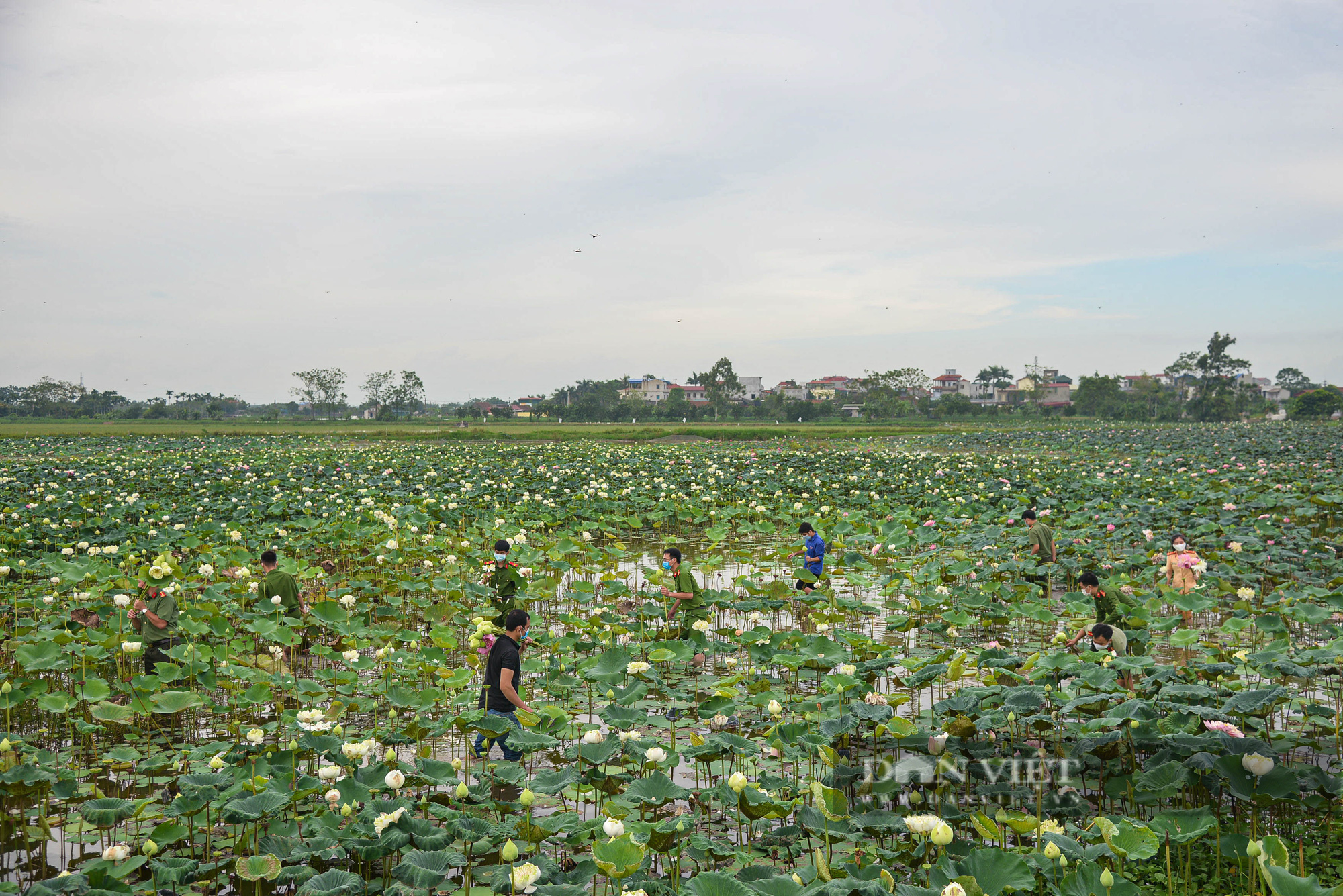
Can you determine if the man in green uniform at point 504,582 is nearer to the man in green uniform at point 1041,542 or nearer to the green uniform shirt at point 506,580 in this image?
the green uniform shirt at point 506,580

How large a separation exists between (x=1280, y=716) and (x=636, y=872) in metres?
5.14

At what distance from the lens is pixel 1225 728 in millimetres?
3729

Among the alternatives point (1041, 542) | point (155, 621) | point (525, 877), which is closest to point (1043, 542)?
point (1041, 542)

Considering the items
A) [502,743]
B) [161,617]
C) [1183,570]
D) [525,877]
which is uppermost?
[1183,570]

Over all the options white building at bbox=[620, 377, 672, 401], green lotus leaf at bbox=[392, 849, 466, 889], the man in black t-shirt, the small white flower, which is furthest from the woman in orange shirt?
white building at bbox=[620, 377, 672, 401]

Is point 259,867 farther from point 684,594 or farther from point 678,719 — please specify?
point 684,594

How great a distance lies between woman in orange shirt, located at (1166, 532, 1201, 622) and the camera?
24.5ft

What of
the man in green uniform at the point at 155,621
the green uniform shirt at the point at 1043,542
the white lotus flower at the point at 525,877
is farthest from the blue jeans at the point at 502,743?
the green uniform shirt at the point at 1043,542

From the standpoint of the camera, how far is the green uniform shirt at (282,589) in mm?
7027

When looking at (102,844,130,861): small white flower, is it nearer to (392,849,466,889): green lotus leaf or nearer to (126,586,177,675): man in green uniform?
(392,849,466,889): green lotus leaf

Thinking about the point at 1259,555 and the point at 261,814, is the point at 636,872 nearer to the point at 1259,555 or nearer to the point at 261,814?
the point at 261,814

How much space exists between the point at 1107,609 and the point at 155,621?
315 inches

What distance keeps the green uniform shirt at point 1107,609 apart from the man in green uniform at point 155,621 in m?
7.79

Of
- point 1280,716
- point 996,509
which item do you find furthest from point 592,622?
point 996,509
